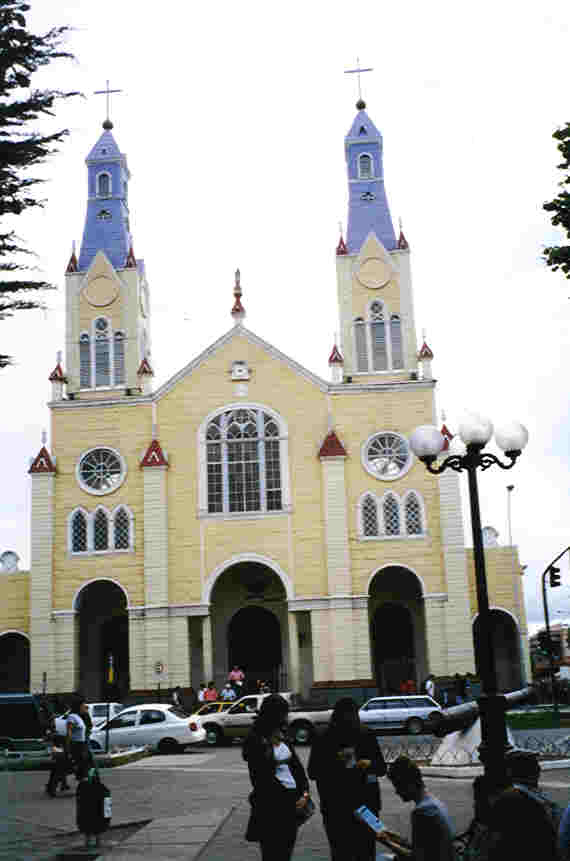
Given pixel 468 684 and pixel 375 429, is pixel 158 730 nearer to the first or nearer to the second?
pixel 468 684

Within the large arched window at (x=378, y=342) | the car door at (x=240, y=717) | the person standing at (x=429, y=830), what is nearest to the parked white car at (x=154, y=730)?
the car door at (x=240, y=717)

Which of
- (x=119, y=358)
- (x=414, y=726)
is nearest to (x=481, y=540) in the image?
(x=414, y=726)

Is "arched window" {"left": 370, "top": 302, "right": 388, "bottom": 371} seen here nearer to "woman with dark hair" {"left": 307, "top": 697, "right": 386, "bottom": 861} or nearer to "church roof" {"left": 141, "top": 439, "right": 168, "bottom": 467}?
"church roof" {"left": 141, "top": 439, "right": 168, "bottom": 467}

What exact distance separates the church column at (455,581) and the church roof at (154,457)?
10898mm

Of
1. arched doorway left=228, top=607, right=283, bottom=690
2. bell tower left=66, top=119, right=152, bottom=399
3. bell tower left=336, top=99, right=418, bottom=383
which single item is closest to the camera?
arched doorway left=228, top=607, right=283, bottom=690

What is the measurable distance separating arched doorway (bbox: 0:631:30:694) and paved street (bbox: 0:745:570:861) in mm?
21762

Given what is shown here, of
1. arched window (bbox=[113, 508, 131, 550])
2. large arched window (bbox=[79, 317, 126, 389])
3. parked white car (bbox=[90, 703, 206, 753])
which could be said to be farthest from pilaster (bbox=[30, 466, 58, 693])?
parked white car (bbox=[90, 703, 206, 753])

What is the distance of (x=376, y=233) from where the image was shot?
4541cm

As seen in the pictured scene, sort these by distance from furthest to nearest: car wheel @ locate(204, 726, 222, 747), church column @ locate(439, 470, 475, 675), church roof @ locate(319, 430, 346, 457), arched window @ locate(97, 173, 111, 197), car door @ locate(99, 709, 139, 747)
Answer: arched window @ locate(97, 173, 111, 197) → church roof @ locate(319, 430, 346, 457) → church column @ locate(439, 470, 475, 675) → car wheel @ locate(204, 726, 222, 747) → car door @ locate(99, 709, 139, 747)

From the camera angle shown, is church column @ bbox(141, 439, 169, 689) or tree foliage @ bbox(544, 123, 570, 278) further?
church column @ bbox(141, 439, 169, 689)

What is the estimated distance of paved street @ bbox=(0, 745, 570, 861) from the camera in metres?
12.2

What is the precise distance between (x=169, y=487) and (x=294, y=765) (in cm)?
3269

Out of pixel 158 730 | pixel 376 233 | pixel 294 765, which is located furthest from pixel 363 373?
pixel 294 765

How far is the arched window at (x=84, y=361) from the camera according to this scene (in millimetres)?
44344
